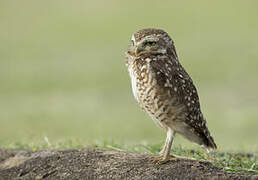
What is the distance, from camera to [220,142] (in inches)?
427

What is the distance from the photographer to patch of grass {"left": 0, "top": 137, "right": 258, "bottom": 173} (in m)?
5.50

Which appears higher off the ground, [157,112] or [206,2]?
[206,2]

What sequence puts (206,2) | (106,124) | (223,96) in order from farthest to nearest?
(206,2), (223,96), (106,124)

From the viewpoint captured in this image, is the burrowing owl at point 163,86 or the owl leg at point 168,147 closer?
the burrowing owl at point 163,86

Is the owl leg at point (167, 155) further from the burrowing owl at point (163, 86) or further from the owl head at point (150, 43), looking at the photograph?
the owl head at point (150, 43)

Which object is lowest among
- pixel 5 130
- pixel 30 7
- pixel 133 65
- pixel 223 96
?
pixel 5 130

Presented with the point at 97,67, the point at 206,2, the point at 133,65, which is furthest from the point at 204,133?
the point at 206,2

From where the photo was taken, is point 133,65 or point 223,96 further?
point 223,96

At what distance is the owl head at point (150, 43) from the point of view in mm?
5422

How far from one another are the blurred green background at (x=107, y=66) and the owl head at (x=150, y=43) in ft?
9.02

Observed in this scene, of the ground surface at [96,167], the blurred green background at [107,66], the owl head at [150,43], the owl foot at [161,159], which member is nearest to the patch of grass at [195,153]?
the ground surface at [96,167]

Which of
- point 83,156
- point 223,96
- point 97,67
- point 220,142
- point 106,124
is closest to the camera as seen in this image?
point 83,156

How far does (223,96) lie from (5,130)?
6.00 m

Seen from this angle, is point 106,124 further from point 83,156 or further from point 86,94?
point 83,156
